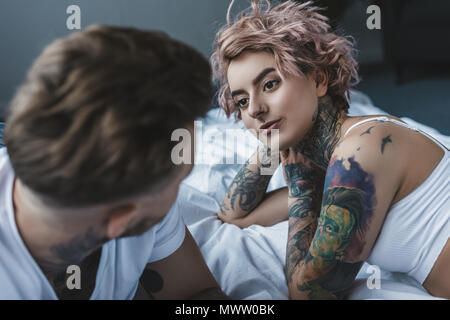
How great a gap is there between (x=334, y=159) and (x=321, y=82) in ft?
0.73

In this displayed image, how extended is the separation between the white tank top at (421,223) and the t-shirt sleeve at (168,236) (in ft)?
1.21

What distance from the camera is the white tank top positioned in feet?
2.52

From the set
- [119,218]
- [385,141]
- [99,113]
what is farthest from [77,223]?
[385,141]

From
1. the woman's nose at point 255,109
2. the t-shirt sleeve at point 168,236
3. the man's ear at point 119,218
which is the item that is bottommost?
the t-shirt sleeve at point 168,236

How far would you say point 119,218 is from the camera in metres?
0.50

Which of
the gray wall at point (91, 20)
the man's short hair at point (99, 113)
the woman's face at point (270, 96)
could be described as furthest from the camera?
the gray wall at point (91, 20)

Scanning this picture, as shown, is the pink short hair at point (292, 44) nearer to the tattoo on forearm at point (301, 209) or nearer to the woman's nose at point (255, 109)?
the woman's nose at point (255, 109)

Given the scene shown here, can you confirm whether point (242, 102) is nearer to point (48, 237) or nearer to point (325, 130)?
point (325, 130)

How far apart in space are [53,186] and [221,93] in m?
0.68

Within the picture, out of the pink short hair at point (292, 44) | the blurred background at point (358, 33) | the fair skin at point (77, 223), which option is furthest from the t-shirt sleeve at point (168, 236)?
the blurred background at point (358, 33)

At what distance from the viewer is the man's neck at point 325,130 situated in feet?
2.89
